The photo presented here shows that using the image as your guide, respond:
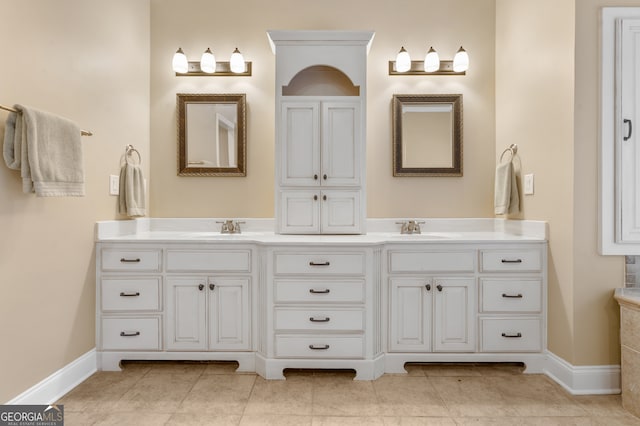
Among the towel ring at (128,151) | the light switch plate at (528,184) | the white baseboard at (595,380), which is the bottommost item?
the white baseboard at (595,380)

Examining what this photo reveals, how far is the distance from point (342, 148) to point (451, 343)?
1444mm

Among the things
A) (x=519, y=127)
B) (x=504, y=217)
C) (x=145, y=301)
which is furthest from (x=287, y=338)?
(x=519, y=127)

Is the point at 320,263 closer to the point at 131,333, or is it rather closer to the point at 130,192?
the point at 131,333

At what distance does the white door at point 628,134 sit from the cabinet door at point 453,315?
2.82 feet

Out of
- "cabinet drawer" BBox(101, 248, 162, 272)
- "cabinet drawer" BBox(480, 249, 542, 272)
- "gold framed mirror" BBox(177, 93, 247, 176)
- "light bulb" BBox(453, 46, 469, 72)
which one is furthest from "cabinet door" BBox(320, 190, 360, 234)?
"light bulb" BBox(453, 46, 469, 72)

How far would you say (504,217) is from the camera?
2.70 metres

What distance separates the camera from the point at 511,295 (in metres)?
2.22

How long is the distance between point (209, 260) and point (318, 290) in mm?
705

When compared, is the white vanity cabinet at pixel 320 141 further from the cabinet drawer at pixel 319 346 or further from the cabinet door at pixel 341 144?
the cabinet drawer at pixel 319 346

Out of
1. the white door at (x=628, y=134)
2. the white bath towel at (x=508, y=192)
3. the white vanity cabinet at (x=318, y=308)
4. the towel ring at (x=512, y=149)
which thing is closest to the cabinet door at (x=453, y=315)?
the white vanity cabinet at (x=318, y=308)

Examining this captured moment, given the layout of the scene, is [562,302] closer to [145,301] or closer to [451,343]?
[451,343]

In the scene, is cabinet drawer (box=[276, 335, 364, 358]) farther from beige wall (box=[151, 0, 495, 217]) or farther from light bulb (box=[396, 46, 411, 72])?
light bulb (box=[396, 46, 411, 72])

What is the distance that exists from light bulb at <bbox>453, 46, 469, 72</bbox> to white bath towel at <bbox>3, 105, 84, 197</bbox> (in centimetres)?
255

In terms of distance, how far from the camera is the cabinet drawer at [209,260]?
225 cm
